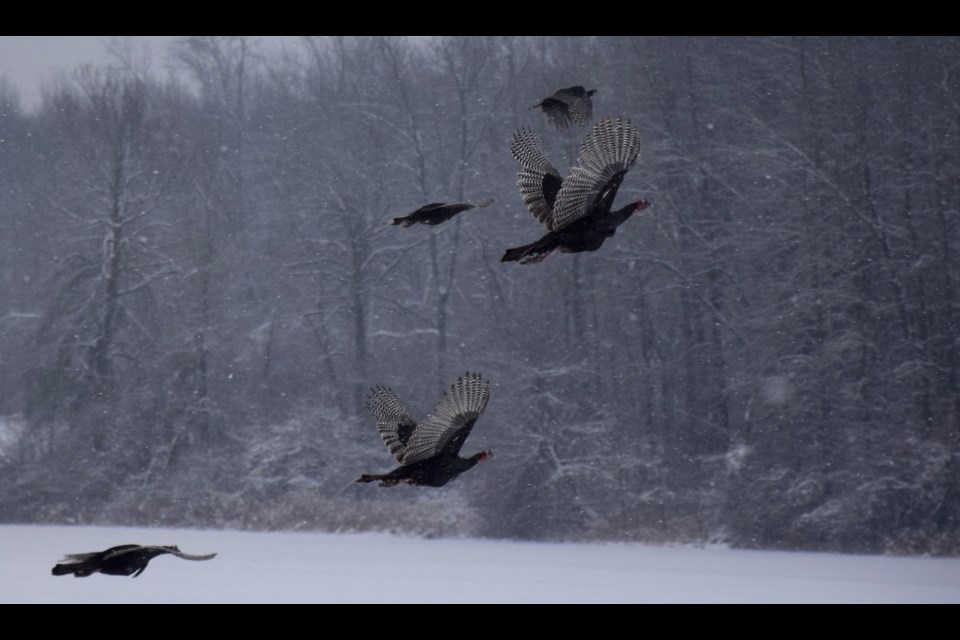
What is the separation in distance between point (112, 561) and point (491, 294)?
48.0ft

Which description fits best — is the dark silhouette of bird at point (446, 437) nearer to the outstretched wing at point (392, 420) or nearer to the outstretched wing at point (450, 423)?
the outstretched wing at point (450, 423)

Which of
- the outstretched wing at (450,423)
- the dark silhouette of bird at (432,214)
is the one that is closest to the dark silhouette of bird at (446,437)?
the outstretched wing at (450,423)

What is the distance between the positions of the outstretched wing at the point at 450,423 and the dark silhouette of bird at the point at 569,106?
1330 millimetres

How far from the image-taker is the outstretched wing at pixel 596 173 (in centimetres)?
394

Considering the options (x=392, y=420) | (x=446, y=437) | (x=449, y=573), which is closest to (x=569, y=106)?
(x=392, y=420)

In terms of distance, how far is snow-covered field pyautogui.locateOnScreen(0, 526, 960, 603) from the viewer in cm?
1023

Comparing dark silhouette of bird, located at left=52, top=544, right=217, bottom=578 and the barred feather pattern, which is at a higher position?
the barred feather pattern

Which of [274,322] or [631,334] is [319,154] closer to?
[274,322]

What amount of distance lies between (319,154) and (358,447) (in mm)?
5433

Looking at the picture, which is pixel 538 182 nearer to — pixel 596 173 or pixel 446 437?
pixel 596 173

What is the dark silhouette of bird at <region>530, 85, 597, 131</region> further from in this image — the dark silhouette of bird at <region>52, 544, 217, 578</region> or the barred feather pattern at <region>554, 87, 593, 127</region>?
the dark silhouette of bird at <region>52, 544, 217, 578</region>

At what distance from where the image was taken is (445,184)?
19.1 meters

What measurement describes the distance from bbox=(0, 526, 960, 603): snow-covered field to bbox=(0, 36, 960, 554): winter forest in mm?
1123

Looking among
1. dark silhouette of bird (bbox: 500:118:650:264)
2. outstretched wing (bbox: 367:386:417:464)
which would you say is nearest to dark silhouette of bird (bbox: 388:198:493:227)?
dark silhouette of bird (bbox: 500:118:650:264)
